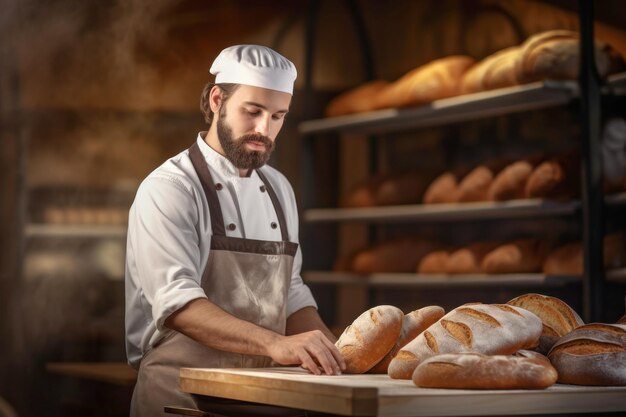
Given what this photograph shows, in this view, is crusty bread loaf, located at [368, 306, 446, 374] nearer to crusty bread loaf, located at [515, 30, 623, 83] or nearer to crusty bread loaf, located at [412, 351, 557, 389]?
crusty bread loaf, located at [412, 351, 557, 389]

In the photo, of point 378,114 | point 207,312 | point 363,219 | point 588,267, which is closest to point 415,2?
point 378,114

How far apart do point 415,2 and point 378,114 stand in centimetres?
77

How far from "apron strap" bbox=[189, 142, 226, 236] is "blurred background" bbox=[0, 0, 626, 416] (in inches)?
44.3

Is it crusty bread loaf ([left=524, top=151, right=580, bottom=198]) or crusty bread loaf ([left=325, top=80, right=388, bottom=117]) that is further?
crusty bread loaf ([left=325, top=80, right=388, bottom=117])

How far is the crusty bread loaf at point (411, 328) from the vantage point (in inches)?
82.1

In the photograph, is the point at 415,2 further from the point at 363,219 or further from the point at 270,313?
the point at 270,313

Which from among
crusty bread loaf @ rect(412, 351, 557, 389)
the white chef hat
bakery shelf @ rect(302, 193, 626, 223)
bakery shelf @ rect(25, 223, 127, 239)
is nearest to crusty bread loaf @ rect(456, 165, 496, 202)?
bakery shelf @ rect(302, 193, 626, 223)

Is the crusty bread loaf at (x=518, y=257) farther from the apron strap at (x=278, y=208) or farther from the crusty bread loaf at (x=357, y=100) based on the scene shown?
the apron strap at (x=278, y=208)

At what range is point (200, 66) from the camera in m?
4.62

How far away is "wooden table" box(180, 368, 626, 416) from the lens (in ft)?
5.44

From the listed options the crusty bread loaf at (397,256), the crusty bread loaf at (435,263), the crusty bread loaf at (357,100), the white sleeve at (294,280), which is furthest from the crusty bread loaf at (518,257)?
the white sleeve at (294,280)

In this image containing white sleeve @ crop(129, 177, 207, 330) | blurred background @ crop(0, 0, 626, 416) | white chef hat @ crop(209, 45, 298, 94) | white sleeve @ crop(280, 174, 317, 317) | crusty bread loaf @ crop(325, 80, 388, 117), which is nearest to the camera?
white sleeve @ crop(129, 177, 207, 330)

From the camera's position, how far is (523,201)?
159 inches

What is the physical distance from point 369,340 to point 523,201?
2.12 metres
